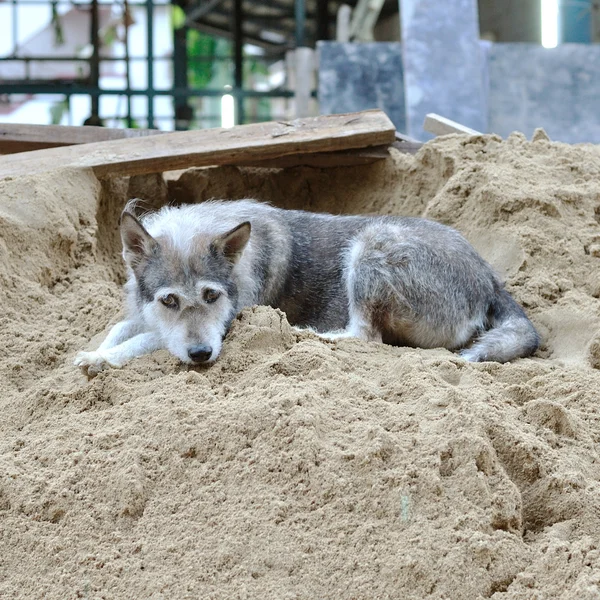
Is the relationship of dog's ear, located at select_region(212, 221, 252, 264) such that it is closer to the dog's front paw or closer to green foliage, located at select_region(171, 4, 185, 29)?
the dog's front paw

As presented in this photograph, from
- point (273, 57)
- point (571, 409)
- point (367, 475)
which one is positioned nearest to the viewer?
point (367, 475)

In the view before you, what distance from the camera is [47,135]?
7445mm

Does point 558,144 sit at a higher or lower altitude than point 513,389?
higher

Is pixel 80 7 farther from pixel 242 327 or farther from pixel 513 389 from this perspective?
pixel 513 389

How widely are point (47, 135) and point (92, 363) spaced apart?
3.55 meters

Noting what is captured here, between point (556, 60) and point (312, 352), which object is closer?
point (312, 352)

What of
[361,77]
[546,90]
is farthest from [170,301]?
[546,90]

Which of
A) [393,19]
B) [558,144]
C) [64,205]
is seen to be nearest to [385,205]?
[558,144]

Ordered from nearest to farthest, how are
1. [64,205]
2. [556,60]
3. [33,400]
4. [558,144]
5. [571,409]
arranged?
1. [571,409]
2. [33,400]
3. [64,205]
4. [558,144]
5. [556,60]

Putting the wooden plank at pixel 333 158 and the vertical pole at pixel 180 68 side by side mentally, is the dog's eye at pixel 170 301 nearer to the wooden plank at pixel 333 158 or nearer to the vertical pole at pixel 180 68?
the wooden plank at pixel 333 158

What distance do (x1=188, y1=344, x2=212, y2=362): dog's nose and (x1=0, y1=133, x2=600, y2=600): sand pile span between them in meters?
0.09

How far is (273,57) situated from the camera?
16.9m

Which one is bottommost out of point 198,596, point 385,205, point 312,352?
point 198,596

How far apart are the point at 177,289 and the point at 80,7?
11.3 metres
